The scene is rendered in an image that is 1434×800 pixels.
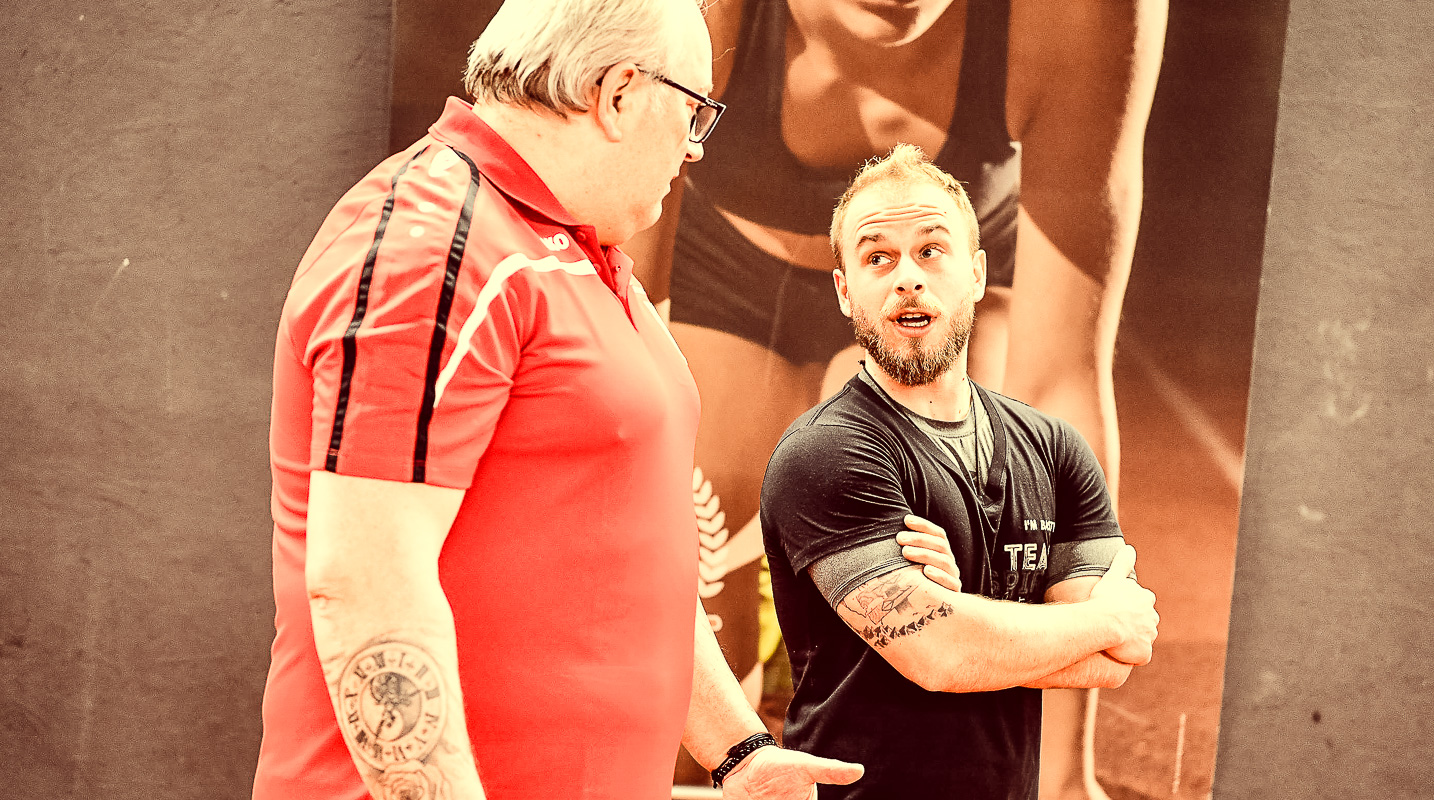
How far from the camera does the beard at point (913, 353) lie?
1.76 m

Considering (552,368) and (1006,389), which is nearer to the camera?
(552,368)

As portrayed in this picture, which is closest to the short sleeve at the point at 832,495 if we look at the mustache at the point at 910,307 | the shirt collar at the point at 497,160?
the mustache at the point at 910,307

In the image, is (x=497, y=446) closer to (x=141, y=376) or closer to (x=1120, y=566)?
(x=1120, y=566)

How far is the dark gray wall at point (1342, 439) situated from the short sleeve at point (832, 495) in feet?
5.16

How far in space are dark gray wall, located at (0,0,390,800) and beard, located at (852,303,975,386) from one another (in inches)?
60.0

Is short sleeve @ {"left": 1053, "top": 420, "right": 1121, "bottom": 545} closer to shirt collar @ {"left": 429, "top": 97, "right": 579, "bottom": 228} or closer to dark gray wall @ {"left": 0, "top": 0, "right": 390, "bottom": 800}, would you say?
shirt collar @ {"left": 429, "top": 97, "right": 579, "bottom": 228}

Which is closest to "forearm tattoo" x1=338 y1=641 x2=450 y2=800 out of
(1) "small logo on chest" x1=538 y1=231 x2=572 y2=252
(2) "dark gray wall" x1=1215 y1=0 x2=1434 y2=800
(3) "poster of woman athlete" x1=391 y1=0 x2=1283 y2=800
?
(1) "small logo on chest" x1=538 y1=231 x2=572 y2=252

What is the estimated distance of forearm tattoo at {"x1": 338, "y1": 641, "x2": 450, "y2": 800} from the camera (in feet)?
2.63

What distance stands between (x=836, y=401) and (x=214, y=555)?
1.64 metres

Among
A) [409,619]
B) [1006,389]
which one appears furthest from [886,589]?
[1006,389]

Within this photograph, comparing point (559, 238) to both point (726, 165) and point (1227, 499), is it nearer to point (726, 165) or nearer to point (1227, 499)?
point (726, 165)

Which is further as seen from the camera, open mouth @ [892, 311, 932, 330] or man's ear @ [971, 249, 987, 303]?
man's ear @ [971, 249, 987, 303]

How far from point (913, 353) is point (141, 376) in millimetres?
1891

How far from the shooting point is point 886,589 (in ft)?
5.10
